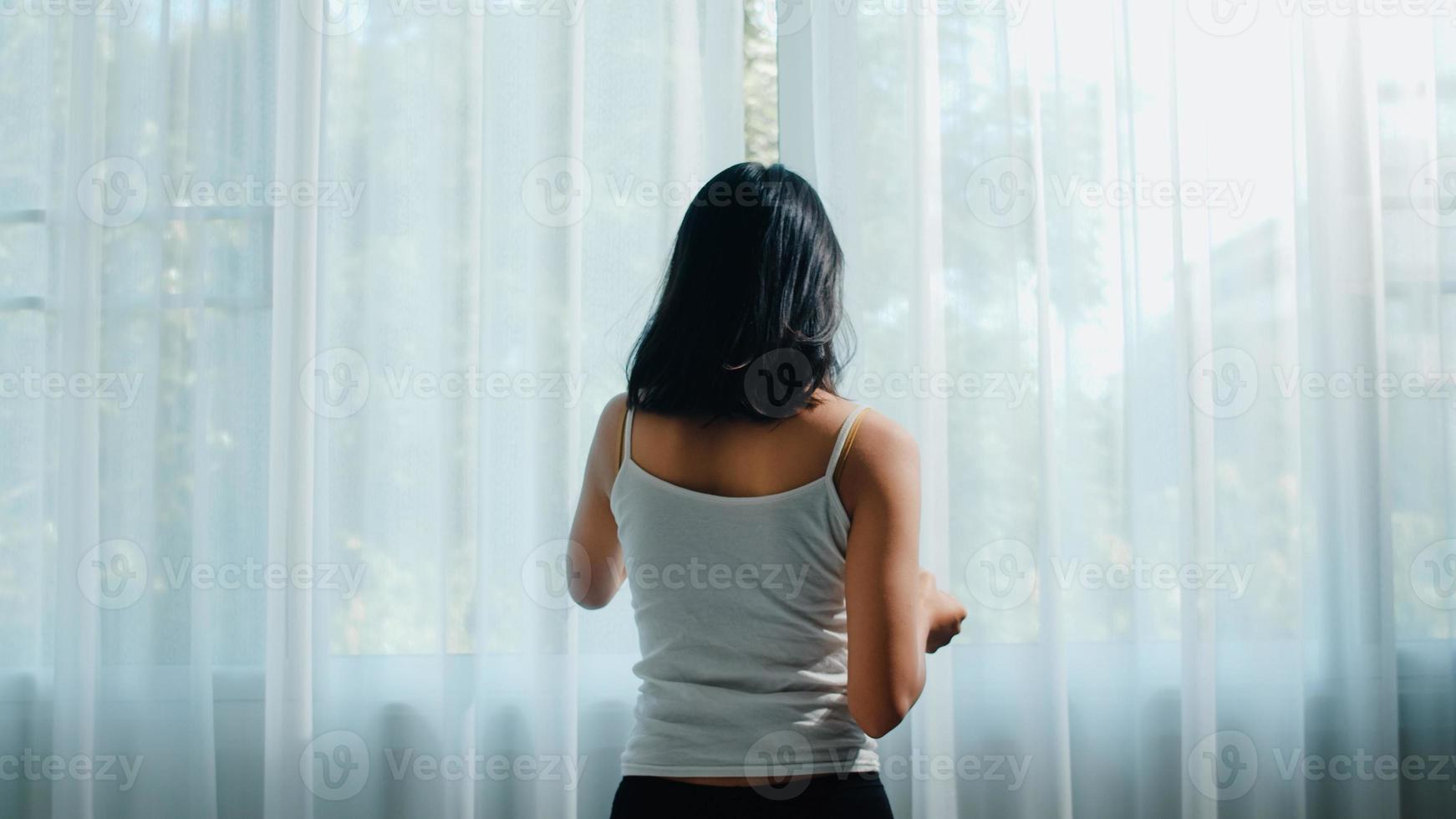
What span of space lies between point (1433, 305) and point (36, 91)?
2.76 m

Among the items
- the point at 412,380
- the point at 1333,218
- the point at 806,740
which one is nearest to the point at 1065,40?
the point at 1333,218

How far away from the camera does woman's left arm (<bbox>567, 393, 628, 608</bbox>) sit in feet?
3.47

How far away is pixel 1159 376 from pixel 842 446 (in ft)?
4.06

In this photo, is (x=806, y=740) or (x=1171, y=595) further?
(x=1171, y=595)

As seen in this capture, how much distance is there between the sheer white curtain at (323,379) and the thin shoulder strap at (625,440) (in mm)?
836

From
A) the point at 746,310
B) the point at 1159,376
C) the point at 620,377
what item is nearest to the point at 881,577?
the point at 746,310

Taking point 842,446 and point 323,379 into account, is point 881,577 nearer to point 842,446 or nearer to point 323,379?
point 842,446

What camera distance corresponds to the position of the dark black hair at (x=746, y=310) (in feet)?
3.11

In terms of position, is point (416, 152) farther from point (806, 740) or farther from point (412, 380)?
point (806, 740)

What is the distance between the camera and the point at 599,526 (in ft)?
3.68

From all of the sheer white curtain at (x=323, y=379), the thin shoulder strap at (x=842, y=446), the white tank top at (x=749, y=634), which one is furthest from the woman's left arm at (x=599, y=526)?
the sheer white curtain at (x=323, y=379)

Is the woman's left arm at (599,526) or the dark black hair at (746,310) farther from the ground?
the dark black hair at (746,310)

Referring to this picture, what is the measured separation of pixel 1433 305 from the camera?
1945 mm

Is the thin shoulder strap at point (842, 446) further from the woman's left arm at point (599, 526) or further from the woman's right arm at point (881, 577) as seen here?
the woman's left arm at point (599, 526)
